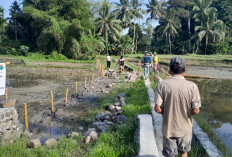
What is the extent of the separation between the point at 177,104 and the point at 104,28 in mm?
37771

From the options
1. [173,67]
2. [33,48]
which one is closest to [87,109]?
[173,67]

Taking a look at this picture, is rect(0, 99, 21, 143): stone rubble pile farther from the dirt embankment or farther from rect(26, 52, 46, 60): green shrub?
rect(26, 52, 46, 60): green shrub

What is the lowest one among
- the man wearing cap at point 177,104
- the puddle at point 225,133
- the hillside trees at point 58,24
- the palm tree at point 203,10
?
the puddle at point 225,133

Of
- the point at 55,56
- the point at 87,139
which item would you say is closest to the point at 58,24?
the point at 55,56

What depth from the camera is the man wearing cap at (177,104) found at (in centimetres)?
283

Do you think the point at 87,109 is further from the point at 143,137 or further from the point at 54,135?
the point at 143,137

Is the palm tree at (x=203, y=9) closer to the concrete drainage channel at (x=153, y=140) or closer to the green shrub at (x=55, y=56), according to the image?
the green shrub at (x=55, y=56)

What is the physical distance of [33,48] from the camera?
108 ft

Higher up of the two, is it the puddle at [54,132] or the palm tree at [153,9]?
the palm tree at [153,9]

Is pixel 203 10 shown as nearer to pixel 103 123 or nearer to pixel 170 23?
pixel 170 23

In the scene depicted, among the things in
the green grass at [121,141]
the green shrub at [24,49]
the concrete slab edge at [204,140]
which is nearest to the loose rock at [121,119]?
the green grass at [121,141]

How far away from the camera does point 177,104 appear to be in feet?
9.41

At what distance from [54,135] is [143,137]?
2.74 metres

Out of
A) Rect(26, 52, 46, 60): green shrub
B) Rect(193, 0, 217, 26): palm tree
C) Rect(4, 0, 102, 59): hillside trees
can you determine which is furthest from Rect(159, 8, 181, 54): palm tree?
Rect(26, 52, 46, 60): green shrub
